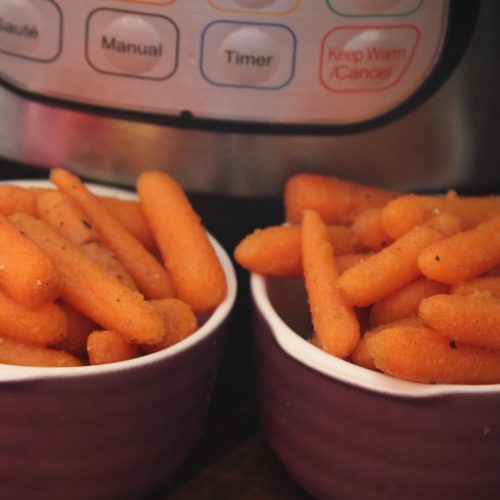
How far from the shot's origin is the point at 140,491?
498mm

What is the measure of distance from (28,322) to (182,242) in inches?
4.5

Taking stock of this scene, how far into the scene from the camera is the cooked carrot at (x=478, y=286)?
483mm

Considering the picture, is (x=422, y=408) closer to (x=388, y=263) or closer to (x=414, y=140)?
(x=388, y=263)

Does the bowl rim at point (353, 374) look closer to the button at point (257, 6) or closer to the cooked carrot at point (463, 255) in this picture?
the cooked carrot at point (463, 255)

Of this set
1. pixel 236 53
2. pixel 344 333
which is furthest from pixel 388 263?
pixel 236 53

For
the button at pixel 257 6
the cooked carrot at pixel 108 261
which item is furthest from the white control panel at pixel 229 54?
the cooked carrot at pixel 108 261

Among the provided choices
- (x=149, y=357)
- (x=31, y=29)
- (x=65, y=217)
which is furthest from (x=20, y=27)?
(x=149, y=357)

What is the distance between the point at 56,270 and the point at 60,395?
7cm

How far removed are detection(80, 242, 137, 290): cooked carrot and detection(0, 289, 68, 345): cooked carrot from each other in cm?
5

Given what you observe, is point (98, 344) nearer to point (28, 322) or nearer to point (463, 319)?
point (28, 322)

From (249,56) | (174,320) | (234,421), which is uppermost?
(249,56)

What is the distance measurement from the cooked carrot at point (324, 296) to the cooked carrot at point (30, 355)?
13 cm

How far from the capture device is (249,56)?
21.0 inches

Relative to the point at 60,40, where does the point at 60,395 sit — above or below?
below
